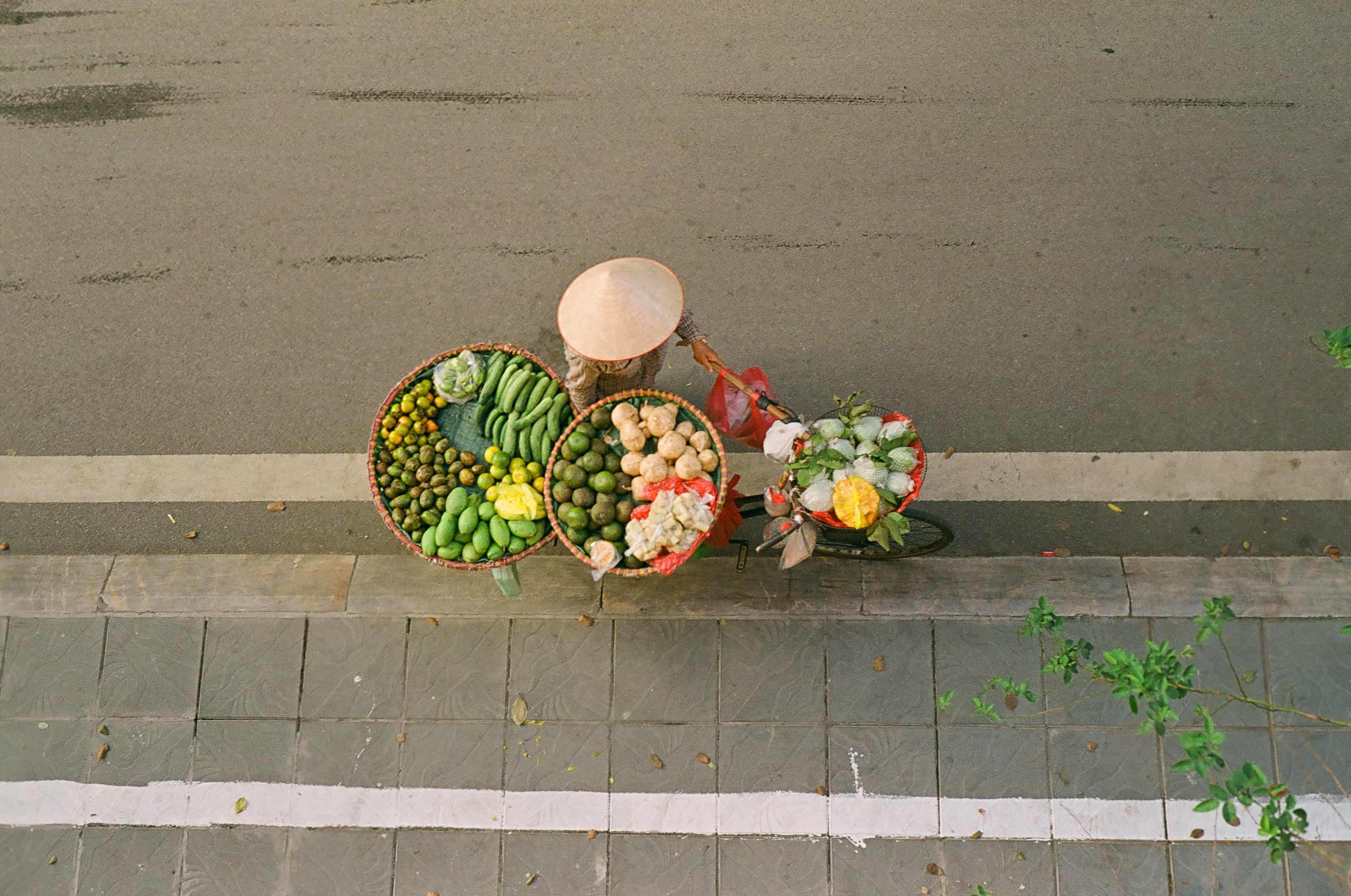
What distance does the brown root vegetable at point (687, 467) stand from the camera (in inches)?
182

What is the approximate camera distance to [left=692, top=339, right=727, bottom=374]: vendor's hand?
4.82 meters

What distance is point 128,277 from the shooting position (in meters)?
6.40

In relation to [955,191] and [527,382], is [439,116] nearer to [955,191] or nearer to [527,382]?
[527,382]

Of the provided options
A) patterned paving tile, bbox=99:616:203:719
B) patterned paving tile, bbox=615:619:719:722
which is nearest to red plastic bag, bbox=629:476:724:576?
patterned paving tile, bbox=615:619:719:722

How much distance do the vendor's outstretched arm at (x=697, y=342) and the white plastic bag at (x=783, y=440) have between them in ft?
1.71

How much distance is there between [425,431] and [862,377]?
10.4ft

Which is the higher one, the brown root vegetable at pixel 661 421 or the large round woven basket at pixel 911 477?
the brown root vegetable at pixel 661 421

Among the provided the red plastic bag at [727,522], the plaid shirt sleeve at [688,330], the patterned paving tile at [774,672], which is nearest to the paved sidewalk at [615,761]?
the patterned paving tile at [774,672]

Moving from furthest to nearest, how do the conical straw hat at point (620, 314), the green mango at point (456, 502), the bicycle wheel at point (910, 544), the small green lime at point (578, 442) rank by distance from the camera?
the bicycle wheel at point (910, 544) < the green mango at point (456, 502) < the small green lime at point (578, 442) < the conical straw hat at point (620, 314)

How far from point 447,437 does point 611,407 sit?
111 centimetres

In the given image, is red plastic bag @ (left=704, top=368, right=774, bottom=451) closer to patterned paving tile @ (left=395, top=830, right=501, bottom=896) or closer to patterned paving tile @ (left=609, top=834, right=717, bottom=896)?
patterned paving tile @ (left=609, top=834, right=717, bottom=896)

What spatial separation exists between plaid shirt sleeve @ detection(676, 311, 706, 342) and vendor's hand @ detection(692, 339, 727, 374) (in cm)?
3

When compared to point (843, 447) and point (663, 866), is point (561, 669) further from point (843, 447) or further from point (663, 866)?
point (843, 447)

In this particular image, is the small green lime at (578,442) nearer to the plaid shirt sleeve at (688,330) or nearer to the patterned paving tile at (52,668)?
the plaid shirt sleeve at (688,330)
